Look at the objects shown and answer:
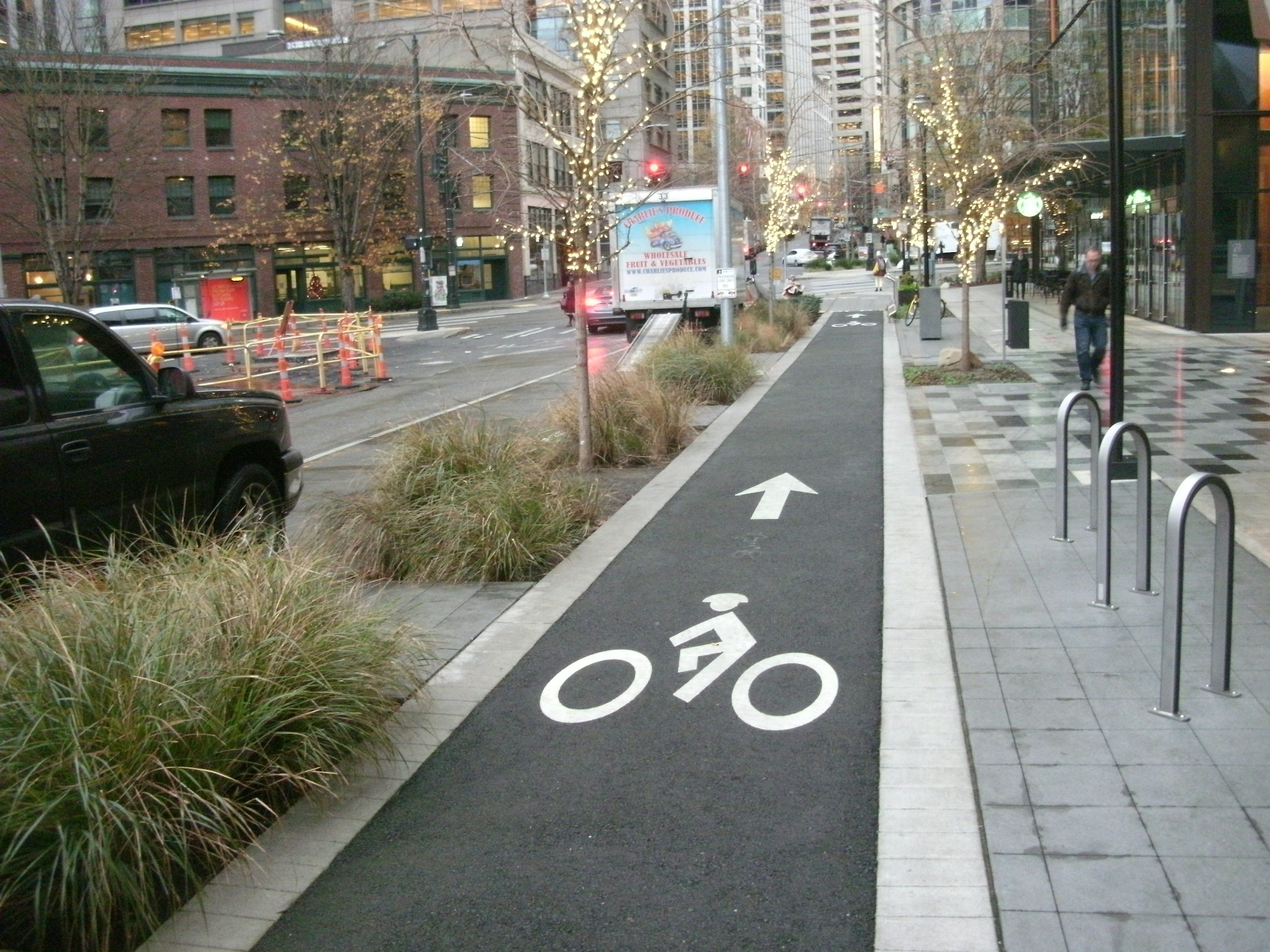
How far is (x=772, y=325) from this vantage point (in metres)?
28.3

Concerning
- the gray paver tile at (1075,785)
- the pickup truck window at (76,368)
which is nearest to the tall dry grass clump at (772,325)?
the pickup truck window at (76,368)

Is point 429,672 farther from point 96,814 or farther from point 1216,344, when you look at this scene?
point 1216,344

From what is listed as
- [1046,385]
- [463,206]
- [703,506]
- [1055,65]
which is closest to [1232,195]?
[1046,385]

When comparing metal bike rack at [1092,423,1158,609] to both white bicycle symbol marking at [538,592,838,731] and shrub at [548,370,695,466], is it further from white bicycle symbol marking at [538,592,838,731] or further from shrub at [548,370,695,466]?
shrub at [548,370,695,466]

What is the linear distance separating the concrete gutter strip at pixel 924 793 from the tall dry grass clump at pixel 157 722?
214 centimetres

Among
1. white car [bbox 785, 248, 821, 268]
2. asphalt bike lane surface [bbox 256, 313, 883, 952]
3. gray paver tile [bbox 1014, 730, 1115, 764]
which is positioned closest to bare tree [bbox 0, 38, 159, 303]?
asphalt bike lane surface [bbox 256, 313, 883, 952]

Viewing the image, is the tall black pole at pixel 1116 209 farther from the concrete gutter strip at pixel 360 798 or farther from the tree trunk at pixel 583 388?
the tree trunk at pixel 583 388

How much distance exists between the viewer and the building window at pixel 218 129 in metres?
54.1

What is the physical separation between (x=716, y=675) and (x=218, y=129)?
52.9 metres

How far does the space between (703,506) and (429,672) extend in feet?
15.1

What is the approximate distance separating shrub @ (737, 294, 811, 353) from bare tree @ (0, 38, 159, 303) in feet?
61.0

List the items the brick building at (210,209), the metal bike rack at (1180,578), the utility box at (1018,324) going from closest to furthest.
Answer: the metal bike rack at (1180,578), the utility box at (1018,324), the brick building at (210,209)

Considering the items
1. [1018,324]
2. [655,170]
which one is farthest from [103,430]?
[1018,324]

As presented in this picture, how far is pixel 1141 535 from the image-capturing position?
736cm
